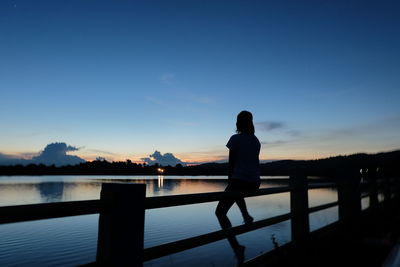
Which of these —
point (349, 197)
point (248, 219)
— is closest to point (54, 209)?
point (248, 219)

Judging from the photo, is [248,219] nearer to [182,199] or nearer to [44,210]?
[182,199]

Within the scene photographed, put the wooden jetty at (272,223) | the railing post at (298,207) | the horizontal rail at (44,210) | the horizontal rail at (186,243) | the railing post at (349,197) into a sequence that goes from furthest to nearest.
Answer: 1. the railing post at (349,197)
2. the railing post at (298,207)
3. the horizontal rail at (186,243)
4. the wooden jetty at (272,223)
5. the horizontal rail at (44,210)

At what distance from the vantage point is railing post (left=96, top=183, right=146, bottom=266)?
190 cm

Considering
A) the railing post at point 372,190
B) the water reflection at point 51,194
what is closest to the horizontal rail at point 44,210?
the railing post at point 372,190

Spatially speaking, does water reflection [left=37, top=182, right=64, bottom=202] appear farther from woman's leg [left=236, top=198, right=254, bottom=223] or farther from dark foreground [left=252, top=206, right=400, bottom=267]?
woman's leg [left=236, top=198, right=254, bottom=223]

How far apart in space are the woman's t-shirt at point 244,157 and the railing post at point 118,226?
2.22 m

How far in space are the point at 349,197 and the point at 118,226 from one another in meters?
5.75

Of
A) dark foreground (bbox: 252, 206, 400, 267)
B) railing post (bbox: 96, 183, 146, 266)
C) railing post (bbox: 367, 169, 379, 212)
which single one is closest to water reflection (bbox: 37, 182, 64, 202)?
railing post (bbox: 367, 169, 379, 212)

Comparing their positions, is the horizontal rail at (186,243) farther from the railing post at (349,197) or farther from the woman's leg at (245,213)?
the railing post at (349,197)

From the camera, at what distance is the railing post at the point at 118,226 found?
6.24 feet

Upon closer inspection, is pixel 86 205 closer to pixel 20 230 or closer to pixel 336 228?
pixel 336 228

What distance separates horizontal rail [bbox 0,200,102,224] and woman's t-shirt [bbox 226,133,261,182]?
2.45m

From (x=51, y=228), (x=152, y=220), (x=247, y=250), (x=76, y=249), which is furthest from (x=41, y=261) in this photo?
(x=152, y=220)

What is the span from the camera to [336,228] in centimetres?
570
